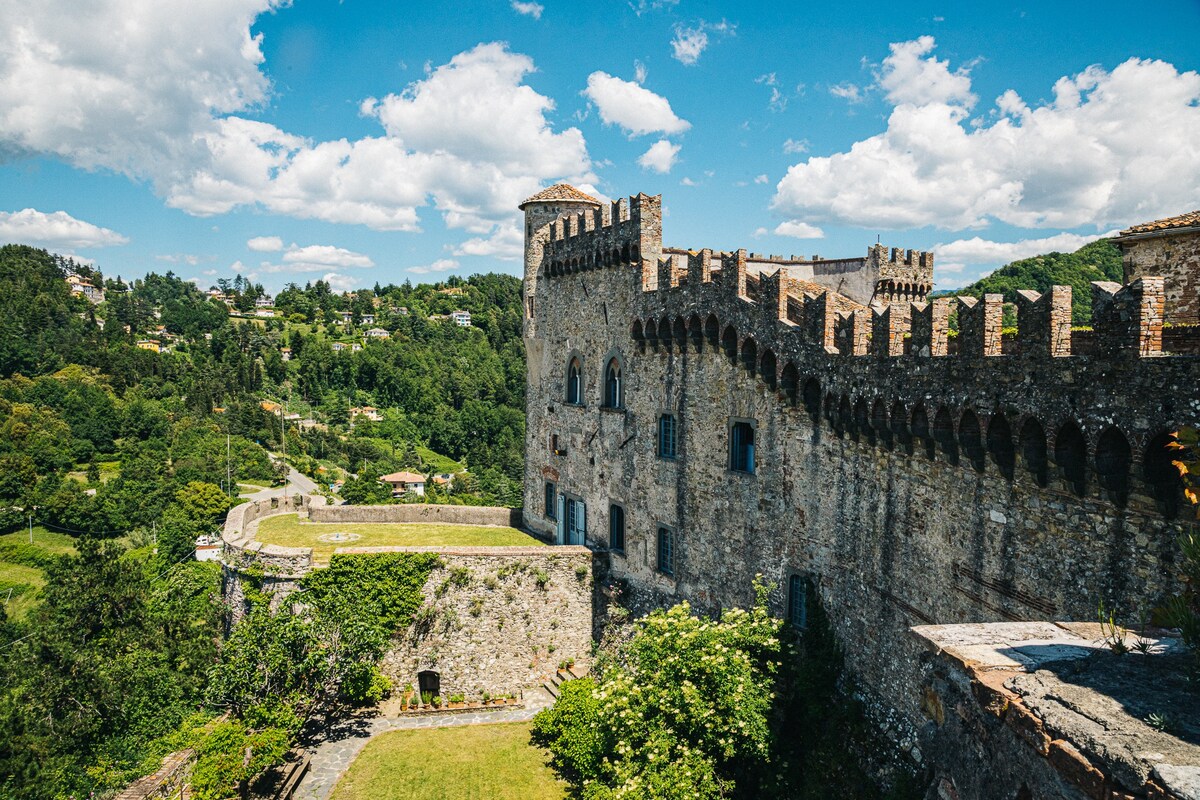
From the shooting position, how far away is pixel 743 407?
19.6 meters

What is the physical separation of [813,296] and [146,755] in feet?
88.1

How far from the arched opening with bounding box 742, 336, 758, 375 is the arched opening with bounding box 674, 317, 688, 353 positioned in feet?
9.22

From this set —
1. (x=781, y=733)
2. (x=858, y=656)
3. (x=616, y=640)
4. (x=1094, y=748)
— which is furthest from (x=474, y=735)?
(x=1094, y=748)

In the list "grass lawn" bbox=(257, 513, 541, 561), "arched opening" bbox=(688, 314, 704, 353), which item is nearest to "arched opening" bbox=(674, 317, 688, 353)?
"arched opening" bbox=(688, 314, 704, 353)

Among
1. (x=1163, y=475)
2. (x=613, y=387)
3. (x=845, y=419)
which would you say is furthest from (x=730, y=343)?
(x=1163, y=475)

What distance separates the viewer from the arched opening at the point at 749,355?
19.0m

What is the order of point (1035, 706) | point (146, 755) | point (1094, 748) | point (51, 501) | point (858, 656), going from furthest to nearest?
point (51, 501), point (146, 755), point (858, 656), point (1035, 706), point (1094, 748)

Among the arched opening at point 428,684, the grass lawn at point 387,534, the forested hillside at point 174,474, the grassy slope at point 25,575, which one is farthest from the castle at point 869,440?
the grassy slope at point 25,575

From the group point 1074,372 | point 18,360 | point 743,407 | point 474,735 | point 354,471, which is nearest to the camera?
point 1074,372

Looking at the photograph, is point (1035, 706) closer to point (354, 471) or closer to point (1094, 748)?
point (1094, 748)

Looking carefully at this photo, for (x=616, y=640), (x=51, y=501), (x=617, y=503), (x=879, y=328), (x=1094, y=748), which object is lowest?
(x=51, y=501)

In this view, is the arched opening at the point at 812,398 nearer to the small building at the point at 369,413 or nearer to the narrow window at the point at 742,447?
the narrow window at the point at 742,447

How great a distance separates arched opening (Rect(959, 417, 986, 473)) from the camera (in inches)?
486

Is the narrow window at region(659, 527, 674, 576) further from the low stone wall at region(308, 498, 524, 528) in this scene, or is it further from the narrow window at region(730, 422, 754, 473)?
the low stone wall at region(308, 498, 524, 528)
